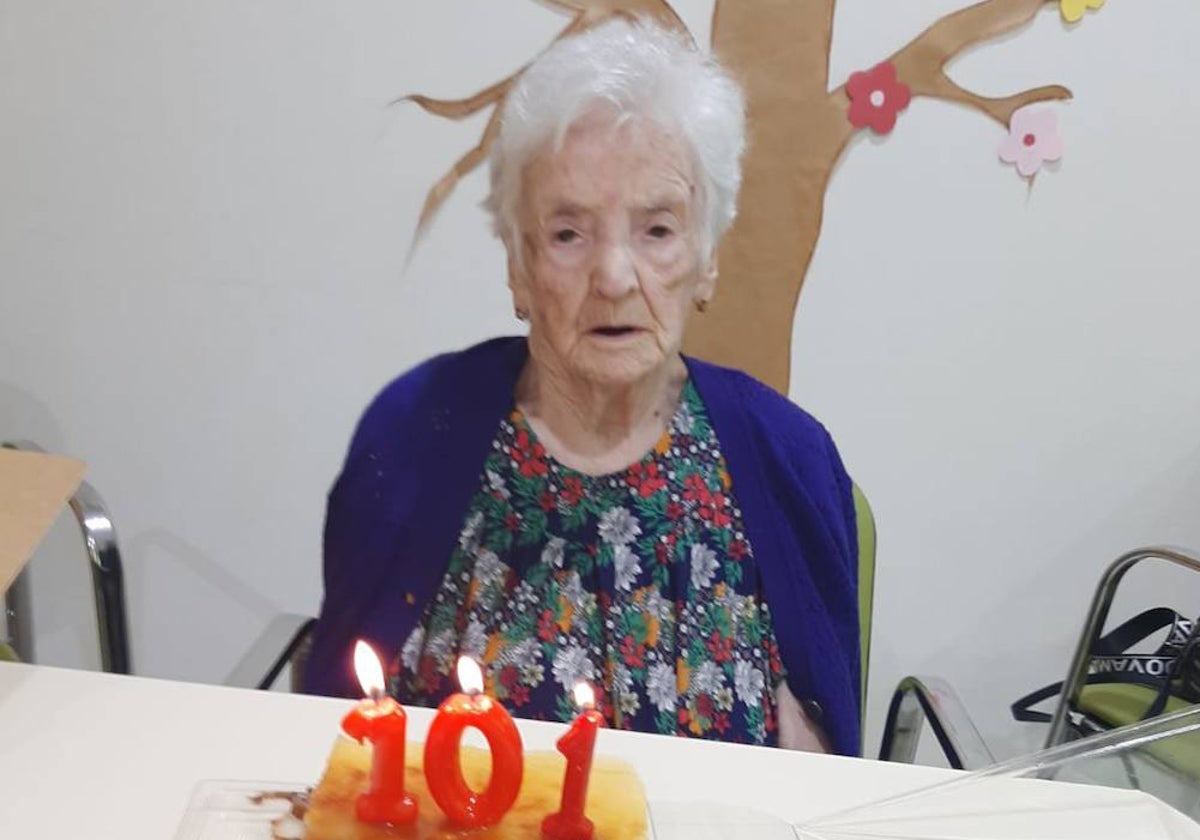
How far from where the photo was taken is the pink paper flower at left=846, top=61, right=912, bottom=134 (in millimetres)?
1313

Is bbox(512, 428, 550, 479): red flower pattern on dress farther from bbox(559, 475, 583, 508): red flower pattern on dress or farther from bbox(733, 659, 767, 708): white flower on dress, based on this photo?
bbox(733, 659, 767, 708): white flower on dress

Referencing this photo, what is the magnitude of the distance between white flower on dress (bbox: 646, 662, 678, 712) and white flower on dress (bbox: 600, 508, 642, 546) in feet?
0.43

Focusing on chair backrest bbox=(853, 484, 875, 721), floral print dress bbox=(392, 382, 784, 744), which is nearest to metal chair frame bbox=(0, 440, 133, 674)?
floral print dress bbox=(392, 382, 784, 744)

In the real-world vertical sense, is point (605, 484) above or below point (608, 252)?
below

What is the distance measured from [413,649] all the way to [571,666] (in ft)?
0.54

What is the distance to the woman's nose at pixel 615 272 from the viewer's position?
39.8 inches

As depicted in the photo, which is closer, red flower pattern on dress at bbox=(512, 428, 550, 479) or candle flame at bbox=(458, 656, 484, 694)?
candle flame at bbox=(458, 656, 484, 694)

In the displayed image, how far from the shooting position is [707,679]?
108cm

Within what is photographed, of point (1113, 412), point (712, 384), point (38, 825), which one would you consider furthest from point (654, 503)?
point (1113, 412)

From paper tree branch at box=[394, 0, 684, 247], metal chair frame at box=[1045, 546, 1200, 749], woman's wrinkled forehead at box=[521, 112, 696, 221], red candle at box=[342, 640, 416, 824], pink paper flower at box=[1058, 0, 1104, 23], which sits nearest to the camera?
red candle at box=[342, 640, 416, 824]

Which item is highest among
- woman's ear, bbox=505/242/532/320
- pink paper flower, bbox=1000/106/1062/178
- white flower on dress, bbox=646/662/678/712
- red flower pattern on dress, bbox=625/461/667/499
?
pink paper flower, bbox=1000/106/1062/178

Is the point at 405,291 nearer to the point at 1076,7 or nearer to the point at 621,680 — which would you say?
the point at 621,680

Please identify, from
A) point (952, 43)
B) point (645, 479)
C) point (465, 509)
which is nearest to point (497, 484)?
point (465, 509)

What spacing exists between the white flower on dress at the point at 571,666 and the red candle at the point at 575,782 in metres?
0.31
